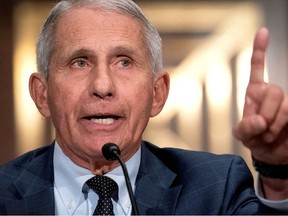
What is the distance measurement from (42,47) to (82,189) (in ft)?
1.19

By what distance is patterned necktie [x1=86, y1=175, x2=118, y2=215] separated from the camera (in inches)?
56.8

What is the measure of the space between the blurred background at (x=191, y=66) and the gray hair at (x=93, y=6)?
128cm

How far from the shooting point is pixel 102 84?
4.77ft

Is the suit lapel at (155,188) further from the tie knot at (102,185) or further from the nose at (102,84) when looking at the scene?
the nose at (102,84)

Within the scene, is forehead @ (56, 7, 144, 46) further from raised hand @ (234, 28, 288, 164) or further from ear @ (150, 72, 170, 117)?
raised hand @ (234, 28, 288, 164)

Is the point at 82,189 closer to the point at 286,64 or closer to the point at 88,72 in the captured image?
the point at 88,72

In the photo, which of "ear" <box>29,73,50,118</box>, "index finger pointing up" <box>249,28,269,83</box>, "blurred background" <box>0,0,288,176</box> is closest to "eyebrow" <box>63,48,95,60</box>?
"ear" <box>29,73,50,118</box>

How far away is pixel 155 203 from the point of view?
152 centimetres

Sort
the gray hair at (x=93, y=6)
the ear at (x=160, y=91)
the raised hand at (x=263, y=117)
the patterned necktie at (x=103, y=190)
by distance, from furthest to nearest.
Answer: the ear at (x=160, y=91), the gray hair at (x=93, y=6), the patterned necktie at (x=103, y=190), the raised hand at (x=263, y=117)

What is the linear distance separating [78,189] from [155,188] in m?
0.18

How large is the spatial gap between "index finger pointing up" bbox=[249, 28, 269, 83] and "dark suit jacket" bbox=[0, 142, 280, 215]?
1.28ft

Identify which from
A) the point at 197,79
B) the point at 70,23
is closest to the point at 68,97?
the point at 70,23

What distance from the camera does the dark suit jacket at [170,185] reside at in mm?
1512

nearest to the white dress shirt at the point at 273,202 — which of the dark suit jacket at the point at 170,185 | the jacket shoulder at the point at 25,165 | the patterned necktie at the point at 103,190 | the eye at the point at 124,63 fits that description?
the dark suit jacket at the point at 170,185
